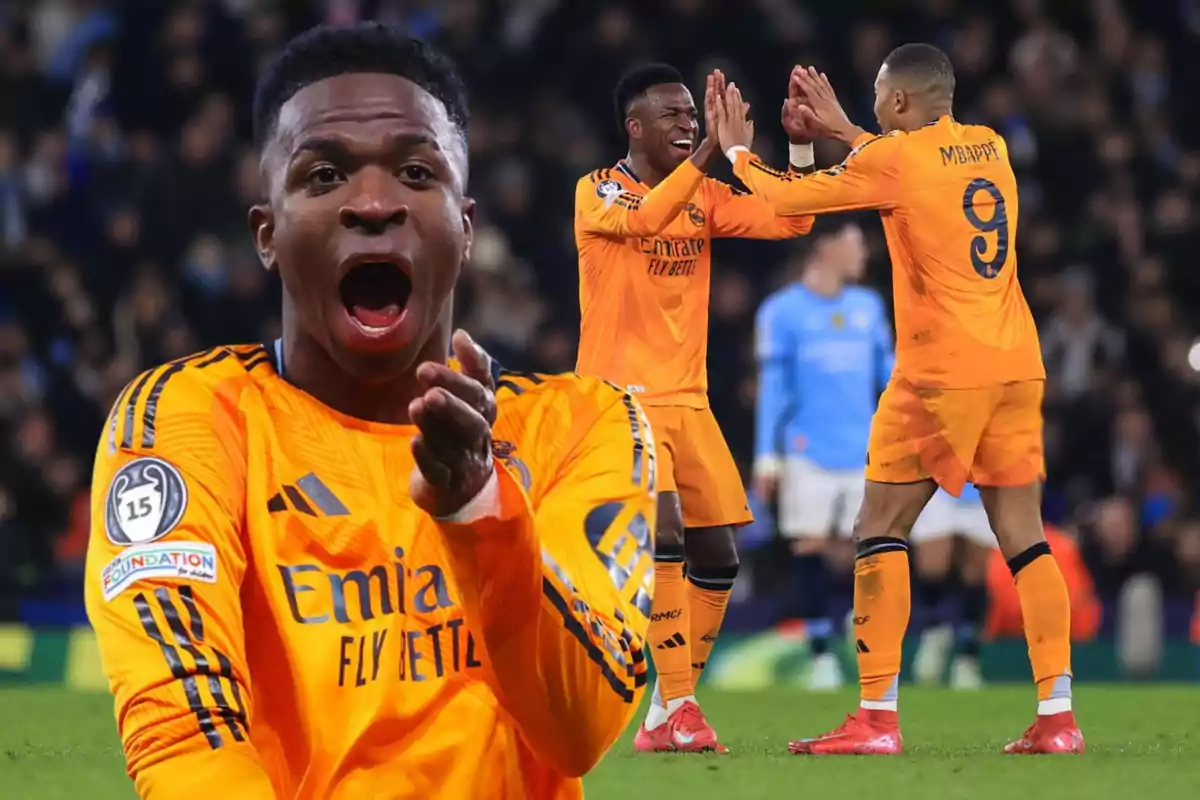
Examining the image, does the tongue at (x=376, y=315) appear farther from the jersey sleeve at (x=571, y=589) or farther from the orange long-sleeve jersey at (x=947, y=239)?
the orange long-sleeve jersey at (x=947, y=239)

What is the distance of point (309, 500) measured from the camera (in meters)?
2.49

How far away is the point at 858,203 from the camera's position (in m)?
7.10

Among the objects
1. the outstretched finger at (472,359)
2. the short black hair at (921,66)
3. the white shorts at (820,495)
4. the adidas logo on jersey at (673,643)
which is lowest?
the white shorts at (820,495)

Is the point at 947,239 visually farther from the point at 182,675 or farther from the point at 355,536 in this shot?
the point at 182,675

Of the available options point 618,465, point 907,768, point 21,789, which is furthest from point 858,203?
point 618,465

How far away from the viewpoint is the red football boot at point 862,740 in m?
6.83

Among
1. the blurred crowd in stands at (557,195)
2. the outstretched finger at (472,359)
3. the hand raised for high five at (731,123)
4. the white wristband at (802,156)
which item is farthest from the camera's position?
the blurred crowd in stands at (557,195)

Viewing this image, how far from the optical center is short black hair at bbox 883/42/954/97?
709cm

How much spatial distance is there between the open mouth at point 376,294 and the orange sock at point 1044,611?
4.77m

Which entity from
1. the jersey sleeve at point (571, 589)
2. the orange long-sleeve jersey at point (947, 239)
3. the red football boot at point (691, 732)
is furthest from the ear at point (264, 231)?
the red football boot at point (691, 732)

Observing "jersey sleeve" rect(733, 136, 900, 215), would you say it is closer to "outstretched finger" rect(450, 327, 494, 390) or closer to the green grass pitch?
the green grass pitch

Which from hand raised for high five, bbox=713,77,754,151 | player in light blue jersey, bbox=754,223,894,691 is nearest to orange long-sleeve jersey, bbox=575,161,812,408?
hand raised for high five, bbox=713,77,754,151

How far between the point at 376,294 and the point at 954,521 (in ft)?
30.2

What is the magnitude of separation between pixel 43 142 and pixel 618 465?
39.0 feet
